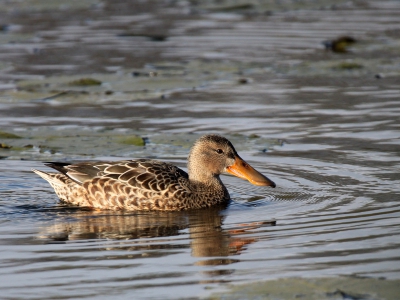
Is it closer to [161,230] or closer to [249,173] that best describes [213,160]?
[249,173]

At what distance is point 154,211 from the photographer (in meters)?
10.1

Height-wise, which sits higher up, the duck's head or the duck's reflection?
the duck's head

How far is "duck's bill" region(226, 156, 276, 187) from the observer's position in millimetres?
10295

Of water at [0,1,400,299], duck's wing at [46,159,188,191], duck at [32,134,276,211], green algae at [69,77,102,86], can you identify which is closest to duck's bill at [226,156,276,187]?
duck at [32,134,276,211]

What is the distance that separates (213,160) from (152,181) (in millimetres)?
878

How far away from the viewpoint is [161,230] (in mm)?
9039

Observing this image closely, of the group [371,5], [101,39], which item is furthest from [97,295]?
[371,5]

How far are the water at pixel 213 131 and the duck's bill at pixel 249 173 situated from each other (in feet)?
0.77

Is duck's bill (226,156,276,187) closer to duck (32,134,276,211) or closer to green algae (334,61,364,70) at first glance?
duck (32,134,276,211)

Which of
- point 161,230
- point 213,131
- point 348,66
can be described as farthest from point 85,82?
point 161,230

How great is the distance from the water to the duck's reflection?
0.02 m

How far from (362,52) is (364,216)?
9.94 m

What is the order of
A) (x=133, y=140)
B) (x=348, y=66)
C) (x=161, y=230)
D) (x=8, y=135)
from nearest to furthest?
(x=161, y=230) → (x=133, y=140) → (x=8, y=135) → (x=348, y=66)

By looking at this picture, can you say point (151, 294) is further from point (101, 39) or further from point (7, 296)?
point (101, 39)
